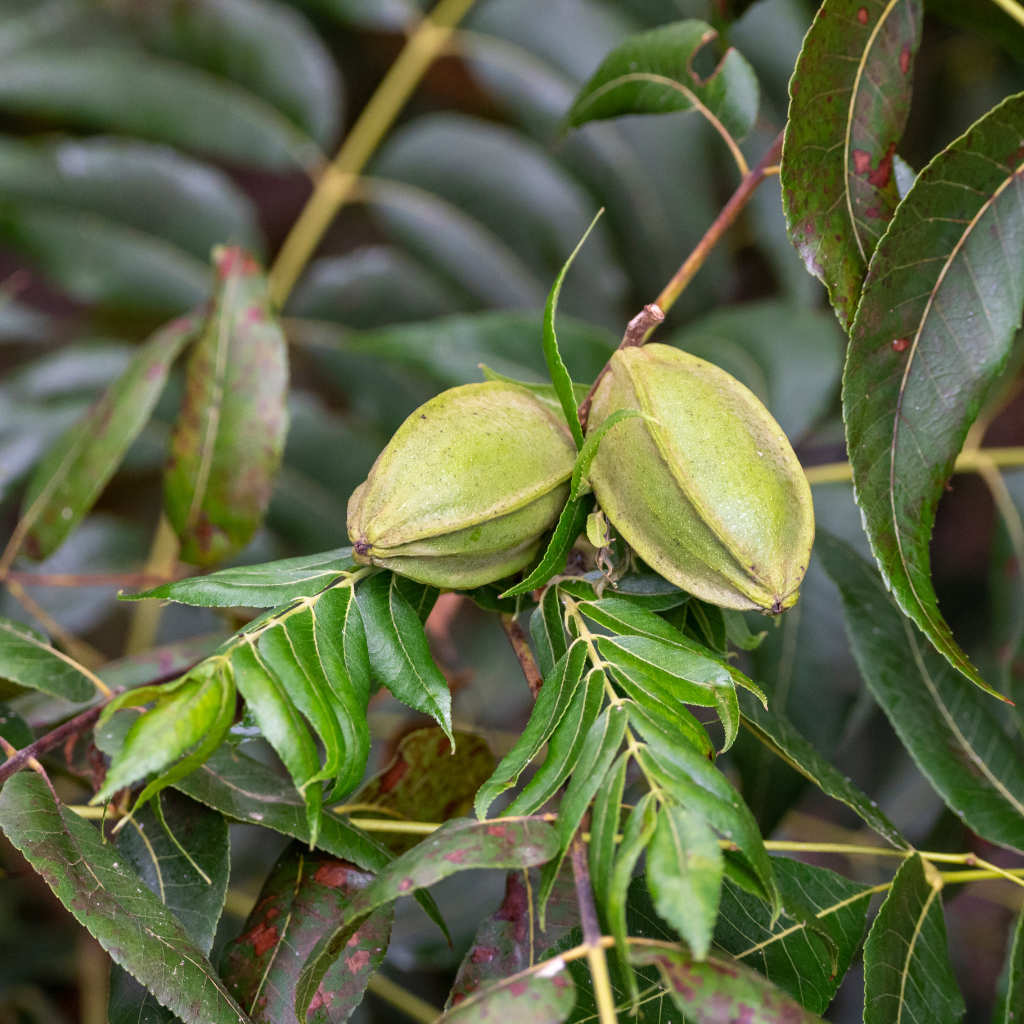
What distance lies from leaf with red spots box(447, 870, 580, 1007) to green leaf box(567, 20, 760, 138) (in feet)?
2.06

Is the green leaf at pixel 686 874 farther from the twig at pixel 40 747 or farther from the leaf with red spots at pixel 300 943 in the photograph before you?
the twig at pixel 40 747

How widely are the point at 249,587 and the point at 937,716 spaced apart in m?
0.60

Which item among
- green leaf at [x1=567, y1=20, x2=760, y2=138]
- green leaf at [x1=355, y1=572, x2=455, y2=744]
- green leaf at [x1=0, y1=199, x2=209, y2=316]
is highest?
green leaf at [x1=567, y1=20, x2=760, y2=138]

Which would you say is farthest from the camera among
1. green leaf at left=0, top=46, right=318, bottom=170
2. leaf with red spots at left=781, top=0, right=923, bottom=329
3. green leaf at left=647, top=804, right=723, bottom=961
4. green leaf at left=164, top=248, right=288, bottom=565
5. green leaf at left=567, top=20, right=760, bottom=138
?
green leaf at left=0, top=46, right=318, bottom=170

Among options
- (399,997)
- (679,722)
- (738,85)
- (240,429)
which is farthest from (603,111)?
(399,997)

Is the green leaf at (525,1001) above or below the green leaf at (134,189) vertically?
above

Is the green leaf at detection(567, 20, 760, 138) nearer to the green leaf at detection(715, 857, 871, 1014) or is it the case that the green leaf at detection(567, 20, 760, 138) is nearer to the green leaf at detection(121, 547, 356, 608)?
the green leaf at detection(121, 547, 356, 608)

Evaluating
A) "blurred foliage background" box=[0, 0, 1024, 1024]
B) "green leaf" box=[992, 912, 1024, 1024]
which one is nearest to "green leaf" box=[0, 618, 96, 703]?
"blurred foliage background" box=[0, 0, 1024, 1024]

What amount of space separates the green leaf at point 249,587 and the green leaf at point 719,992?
0.30 meters

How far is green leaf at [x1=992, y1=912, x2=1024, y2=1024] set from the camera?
75 cm

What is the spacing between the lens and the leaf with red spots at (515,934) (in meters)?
0.69

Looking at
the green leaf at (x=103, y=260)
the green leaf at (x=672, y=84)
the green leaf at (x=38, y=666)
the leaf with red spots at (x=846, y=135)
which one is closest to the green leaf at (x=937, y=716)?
the leaf with red spots at (x=846, y=135)

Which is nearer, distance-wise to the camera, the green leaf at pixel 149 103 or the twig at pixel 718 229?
the twig at pixel 718 229

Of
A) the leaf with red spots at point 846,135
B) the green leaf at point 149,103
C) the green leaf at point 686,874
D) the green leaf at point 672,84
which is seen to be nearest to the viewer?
the green leaf at point 686,874
